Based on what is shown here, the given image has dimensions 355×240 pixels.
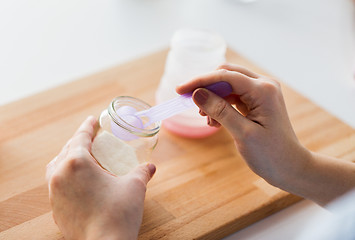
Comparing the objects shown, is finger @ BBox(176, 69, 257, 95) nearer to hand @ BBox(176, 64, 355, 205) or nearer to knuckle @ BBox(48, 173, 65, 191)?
hand @ BBox(176, 64, 355, 205)

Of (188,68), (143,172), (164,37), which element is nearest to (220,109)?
(143,172)

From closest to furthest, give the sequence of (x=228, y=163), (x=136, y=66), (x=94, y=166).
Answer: (x=94, y=166) < (x=228, y=163) < (x=136, y=66)

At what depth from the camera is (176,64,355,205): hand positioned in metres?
Answer: 0.72

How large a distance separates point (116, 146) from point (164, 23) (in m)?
0.64

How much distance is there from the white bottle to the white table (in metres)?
0.18

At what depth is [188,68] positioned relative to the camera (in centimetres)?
95

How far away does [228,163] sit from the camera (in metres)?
0.89

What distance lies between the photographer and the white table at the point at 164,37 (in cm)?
109

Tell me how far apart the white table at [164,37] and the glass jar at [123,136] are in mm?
306

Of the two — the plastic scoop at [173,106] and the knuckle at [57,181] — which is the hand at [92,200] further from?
the plastic scoop at [173,106]

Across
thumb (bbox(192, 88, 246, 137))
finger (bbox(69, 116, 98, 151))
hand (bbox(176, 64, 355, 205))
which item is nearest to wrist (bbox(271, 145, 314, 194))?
hand (bbox(176, 64, 355, 205))

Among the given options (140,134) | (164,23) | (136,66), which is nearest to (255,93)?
(140,134)

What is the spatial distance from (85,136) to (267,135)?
0.97 ft

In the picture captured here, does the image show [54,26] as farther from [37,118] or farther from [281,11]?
[281,11]
